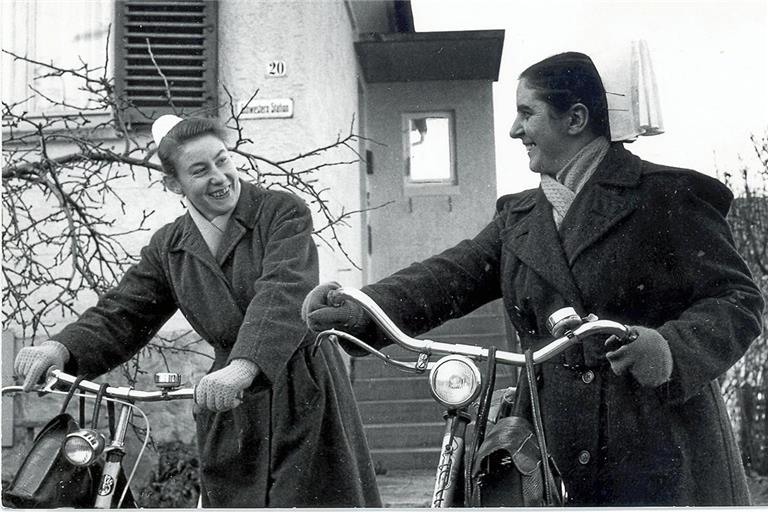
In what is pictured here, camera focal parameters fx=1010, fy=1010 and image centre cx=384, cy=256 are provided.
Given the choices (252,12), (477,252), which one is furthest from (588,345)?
(252,12)

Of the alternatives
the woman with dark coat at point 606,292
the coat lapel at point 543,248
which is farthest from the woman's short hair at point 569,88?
the coat lapel at point 543,248

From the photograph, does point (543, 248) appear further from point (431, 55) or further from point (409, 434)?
point (409, 434)

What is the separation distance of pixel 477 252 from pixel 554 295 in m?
0.20

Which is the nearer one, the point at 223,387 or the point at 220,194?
the point at 223,387

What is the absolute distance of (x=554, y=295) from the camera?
194 centimetres

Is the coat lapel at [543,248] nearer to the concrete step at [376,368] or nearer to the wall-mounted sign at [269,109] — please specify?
the concrete step at [376,368]

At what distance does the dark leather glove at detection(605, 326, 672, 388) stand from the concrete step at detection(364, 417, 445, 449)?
123 cm

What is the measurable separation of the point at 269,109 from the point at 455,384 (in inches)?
65.5

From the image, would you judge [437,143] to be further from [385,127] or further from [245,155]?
[245,155]

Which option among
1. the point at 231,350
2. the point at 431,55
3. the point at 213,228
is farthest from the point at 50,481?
the point at 431,55

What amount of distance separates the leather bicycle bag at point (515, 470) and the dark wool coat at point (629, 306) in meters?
0.32

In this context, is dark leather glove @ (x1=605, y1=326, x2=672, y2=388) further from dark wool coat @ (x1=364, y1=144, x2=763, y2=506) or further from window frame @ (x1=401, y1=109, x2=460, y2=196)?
window frame @ (x1=401, y1=109, x2=460, y2=196)

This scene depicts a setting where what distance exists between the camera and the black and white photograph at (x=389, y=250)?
183 centimetres

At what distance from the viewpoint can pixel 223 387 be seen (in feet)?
6.07
